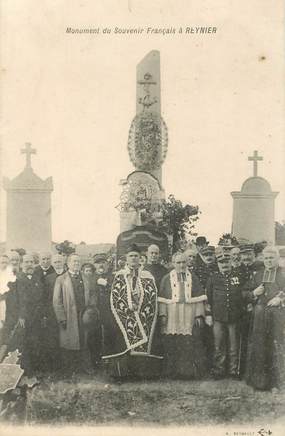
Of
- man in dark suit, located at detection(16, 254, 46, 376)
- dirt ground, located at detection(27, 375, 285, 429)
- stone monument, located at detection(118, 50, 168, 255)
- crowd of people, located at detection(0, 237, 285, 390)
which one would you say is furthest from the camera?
stone monument, located at detection(118, 50, 168, 255)

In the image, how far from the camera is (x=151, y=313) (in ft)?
14.9

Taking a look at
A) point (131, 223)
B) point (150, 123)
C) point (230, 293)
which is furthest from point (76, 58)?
point (230, 293)

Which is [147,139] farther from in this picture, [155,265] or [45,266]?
[45,266]

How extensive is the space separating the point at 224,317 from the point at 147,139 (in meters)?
1.72

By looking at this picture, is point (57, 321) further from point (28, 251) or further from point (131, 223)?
point (131, 223)

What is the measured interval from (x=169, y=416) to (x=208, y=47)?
3.17 meters

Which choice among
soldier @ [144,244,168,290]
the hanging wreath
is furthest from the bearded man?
the hanging wreath

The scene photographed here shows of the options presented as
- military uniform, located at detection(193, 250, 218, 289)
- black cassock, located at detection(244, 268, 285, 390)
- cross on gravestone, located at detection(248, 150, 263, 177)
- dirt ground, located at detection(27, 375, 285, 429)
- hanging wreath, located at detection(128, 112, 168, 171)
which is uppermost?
hanging wreath, located at detection(128, 112, 168, 171)

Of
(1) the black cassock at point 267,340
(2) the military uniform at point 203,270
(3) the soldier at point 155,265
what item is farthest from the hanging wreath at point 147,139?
(1) the black cassock at point 267,340

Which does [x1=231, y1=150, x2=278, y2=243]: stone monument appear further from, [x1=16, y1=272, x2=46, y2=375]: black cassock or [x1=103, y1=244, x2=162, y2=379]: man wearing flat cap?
[x1=16, y1=272, x2=46, y2=375]: black cassock

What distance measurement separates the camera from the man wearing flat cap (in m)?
4.51

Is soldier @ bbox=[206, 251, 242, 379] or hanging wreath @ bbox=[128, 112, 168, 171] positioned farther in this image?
hanging wreath @ bbox=[128, 112, 168, 171]

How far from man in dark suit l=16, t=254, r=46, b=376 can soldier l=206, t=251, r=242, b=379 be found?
1460 millimetres

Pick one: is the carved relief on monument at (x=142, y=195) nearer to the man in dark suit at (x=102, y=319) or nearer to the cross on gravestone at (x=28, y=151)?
the man in dark suit at (x=102, y=319)
